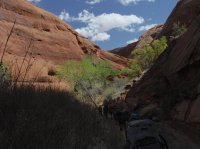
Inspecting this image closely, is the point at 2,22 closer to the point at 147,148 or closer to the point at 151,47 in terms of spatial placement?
the point at 151,47

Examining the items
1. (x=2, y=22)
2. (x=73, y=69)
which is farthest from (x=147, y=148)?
(x=2, y=22)

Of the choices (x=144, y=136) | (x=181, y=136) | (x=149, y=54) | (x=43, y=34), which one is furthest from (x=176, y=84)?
(x=43, y=34)

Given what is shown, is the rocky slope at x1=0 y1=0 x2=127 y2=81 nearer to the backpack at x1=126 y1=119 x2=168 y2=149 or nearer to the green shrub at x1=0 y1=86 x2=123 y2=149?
the green shrub at x1=0 y1=86 x2=123 y2=149

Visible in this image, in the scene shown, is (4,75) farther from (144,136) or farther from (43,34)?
(43,34)

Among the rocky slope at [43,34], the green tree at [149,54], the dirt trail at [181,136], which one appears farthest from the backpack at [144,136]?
the rocky slope at [43,34]

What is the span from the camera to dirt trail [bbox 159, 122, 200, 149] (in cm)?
1551

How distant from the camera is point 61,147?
272 inches

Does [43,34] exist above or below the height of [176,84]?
above

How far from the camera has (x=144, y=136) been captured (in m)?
6.72

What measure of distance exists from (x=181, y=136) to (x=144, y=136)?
10.9m

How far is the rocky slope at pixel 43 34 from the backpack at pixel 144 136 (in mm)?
55711

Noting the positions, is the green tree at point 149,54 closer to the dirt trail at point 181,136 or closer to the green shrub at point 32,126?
the dirt trail at point 181,136

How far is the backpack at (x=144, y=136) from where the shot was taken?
6.64 meters

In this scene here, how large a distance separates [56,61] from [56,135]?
65.1 metres
